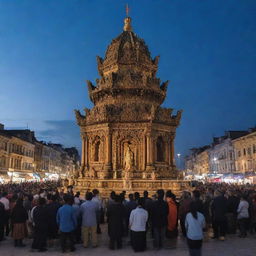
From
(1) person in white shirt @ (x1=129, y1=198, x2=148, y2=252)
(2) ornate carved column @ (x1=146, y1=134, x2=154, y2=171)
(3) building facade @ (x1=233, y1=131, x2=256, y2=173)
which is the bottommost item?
(1) person in white shirt @ (x1=129, y1=198, x2=148, y2=252)

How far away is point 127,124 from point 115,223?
706 inches

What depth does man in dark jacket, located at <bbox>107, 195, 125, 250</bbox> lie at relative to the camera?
411 inches

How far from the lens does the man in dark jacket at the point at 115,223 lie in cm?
1045

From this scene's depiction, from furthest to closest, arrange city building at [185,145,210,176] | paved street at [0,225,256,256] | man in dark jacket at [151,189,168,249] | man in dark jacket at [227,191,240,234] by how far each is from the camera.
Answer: city building at [185,145,210,176] < man in dark jacket at [227,191,240,234] < man in dark jacket at [151,189,168,249] < paved street at [0,225,256,256]

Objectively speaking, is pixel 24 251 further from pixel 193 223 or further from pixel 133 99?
pixel 133 99

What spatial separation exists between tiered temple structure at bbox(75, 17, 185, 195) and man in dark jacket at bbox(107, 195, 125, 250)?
46.8 ft

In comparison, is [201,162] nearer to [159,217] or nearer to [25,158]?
[25,158]

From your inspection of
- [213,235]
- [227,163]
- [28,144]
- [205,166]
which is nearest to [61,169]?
[28,144]

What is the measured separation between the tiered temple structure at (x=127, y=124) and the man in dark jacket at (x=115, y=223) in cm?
1428

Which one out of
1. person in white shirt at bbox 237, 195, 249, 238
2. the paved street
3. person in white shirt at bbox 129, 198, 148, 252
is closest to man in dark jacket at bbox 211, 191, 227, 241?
the paved street

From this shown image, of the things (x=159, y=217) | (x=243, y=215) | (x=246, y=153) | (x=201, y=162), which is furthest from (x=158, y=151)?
(x=201, y=162)

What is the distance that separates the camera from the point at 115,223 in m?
10.5

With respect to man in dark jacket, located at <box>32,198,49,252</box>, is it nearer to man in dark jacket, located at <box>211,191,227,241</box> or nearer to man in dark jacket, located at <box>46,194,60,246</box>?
man in dark jacket, located at <box>46,194,60,246</box>

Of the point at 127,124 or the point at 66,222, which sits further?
the point at 127,124
